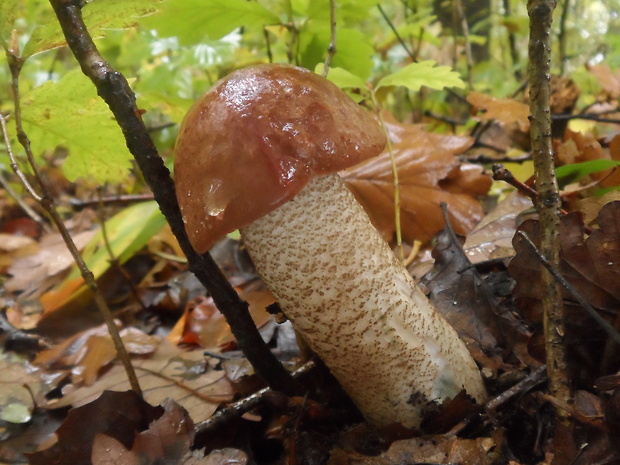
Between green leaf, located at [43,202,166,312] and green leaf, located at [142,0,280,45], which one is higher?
green leaf, located at [142,0,280,45]

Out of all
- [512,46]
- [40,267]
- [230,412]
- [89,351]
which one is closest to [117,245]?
[89,351]

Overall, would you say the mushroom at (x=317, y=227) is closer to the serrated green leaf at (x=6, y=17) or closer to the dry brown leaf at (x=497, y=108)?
the serrated green leaf at (x=6, y=17)

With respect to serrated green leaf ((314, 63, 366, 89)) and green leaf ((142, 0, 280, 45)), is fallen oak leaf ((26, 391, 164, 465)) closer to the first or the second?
serrated green leaf ((314, 63, 366, 89))

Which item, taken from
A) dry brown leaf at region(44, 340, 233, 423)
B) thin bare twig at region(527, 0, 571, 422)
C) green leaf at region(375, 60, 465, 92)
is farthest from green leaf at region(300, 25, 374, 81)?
dry brown leaf at region(44, 340, 233, 423)

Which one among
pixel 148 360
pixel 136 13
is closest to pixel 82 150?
pixel 136 13

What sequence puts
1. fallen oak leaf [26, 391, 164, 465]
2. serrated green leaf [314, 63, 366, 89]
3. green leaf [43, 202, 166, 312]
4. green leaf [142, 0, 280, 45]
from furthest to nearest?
green leaf [43, 202, 166, 312] → green leaf [142, 0, 280, 45] → serrated green leaf [314, 63, 366, 89] → fallen oak leaf [26, 391, 164, 465]

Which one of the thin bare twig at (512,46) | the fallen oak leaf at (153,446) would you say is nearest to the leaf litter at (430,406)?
the fallen oak leaf at (153,446)
